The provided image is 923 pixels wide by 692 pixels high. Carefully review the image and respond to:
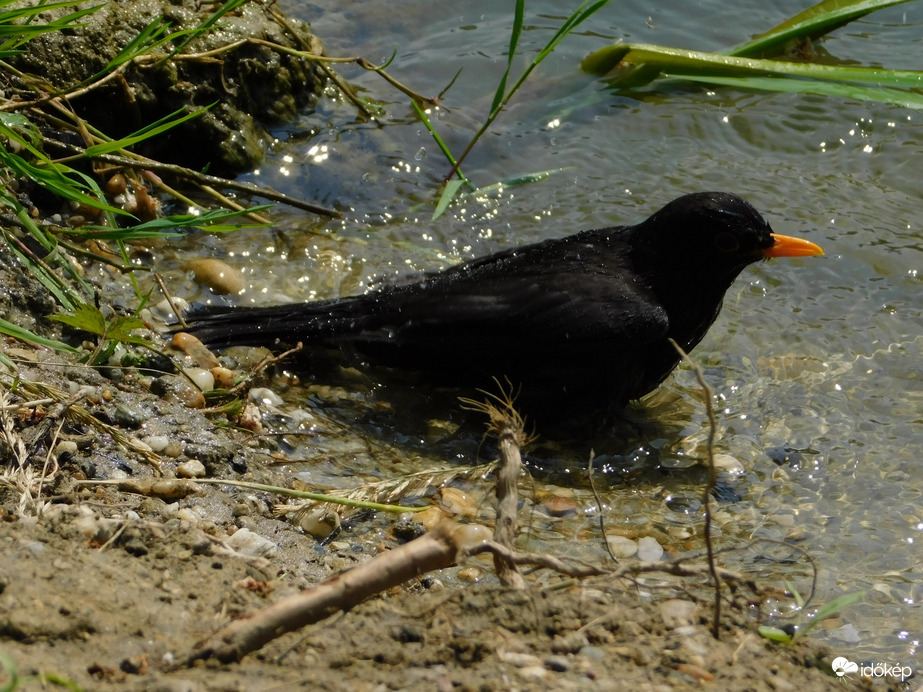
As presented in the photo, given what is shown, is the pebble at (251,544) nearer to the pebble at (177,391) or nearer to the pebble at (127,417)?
the pebble at (127,417)

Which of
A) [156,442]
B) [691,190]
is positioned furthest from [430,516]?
[691,190]

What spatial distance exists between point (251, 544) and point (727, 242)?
282cm

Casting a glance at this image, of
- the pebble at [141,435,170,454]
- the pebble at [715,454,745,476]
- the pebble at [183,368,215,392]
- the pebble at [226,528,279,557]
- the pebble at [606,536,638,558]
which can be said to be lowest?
the pebble at [715,454,745,476]

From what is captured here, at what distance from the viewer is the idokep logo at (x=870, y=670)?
2.62 m

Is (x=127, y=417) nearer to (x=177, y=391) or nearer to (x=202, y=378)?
(x=177, y=391)

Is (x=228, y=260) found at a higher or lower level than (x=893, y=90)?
lower

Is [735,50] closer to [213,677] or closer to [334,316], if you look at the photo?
[334,316]

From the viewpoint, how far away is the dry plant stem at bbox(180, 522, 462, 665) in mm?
2059

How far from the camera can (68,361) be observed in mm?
3715

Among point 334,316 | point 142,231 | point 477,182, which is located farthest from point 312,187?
point 142,231

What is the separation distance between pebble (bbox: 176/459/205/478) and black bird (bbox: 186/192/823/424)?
3.97 ft

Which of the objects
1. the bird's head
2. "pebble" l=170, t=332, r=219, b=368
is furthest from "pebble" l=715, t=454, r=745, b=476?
"pebble" l=170, t=332, r=219, b=368

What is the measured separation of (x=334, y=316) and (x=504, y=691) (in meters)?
2.94

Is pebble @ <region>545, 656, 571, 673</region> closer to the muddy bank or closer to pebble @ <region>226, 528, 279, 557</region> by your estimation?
the muddy bank
